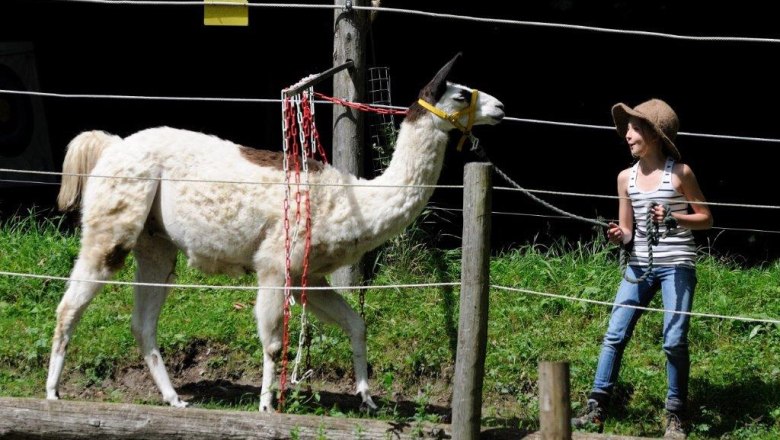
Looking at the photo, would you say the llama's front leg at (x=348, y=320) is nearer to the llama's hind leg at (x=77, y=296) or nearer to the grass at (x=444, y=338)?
the grass at (x=444, y=338)

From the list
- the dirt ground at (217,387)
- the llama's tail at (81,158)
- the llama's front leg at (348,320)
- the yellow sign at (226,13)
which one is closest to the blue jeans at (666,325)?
the dirt ground at (217,387)

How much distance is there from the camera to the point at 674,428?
6117 mm

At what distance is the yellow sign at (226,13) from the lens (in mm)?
6891

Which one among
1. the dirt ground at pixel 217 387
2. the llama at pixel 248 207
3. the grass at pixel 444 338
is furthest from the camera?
the dirt ground at pixel 217 387

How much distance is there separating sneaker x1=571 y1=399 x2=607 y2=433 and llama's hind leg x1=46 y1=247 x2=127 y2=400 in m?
2.68

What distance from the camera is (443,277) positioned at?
27.6 ft

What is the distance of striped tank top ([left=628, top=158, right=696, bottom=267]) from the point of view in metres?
5.88

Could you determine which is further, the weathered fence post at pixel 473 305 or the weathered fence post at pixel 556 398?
the weathered fence post at pixel 473 305

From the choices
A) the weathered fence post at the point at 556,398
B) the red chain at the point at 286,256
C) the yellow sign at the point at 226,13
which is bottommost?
the weathered fence post at the point at 556,398

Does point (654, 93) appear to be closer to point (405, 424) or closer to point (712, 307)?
point (712, 307)

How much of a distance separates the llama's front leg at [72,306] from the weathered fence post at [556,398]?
112 inches

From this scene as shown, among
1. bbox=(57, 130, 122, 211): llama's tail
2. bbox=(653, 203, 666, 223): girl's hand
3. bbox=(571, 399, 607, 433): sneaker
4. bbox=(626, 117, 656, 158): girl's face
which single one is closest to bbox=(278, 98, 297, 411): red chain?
bbox=(57, 130, 122, 211): llama's tail

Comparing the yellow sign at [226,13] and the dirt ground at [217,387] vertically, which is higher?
the yellow sign at [226,13]

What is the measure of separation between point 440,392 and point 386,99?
2.42 meters
